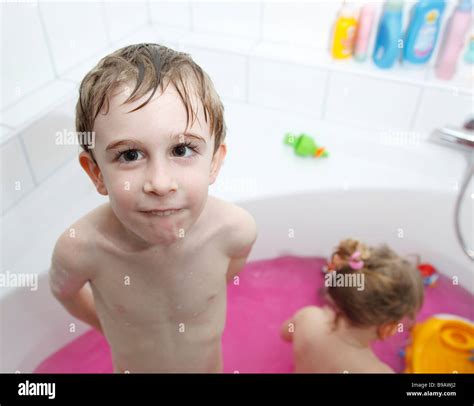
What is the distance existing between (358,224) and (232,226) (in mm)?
675

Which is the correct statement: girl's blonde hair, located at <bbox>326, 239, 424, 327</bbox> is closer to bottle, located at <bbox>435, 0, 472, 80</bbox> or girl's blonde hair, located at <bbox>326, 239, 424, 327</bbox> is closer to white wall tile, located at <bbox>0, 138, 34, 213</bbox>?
bottle, located at <bbox>435, 0, 472, 80</bbox>

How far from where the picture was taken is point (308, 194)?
1.21m

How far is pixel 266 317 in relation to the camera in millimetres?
1243

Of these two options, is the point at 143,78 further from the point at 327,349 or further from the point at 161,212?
the point at 327,349

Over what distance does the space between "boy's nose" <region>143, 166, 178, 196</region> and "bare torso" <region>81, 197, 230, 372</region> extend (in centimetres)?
21

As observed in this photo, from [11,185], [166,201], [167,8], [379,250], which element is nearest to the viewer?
[166,201]

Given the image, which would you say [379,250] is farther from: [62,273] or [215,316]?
[62,273]

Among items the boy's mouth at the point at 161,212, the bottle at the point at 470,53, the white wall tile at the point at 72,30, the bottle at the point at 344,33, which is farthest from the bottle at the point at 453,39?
the boy's mouth at the point at 161,212

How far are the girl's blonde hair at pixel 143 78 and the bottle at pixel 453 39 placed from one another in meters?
0.95

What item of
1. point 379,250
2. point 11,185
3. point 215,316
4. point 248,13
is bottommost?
point 379,250

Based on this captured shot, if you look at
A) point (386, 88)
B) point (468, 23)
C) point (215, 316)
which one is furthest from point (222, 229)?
point (468, 23)

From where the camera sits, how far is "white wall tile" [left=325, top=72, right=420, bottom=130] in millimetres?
1243

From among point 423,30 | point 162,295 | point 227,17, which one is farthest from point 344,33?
point 162,295
